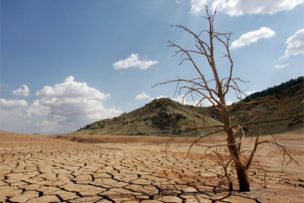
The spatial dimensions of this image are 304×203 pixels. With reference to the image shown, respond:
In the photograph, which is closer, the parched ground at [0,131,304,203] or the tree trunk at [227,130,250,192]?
the parched ground at [0,131,304,203]

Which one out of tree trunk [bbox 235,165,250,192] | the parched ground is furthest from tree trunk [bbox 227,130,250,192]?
the parched ground

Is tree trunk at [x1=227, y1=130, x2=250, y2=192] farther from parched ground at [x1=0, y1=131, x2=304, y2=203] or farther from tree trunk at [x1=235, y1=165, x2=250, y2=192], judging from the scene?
parched ground at [x1=0, y1=131, x2=304, y2=203]

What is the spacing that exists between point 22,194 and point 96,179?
112cm

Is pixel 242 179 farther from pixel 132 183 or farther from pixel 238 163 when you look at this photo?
pixel 132 183

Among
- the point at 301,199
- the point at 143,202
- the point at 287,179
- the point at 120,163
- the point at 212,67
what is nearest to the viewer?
the point at 143,202

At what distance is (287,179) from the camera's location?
5027 millimetres

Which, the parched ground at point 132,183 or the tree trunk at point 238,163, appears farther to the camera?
the tree trunk at point 238,163

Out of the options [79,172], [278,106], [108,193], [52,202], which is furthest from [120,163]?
[278,106]

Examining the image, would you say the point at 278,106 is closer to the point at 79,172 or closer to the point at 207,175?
the point at 207,175

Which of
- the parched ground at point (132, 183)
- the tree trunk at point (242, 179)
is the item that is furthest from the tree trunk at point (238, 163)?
the parched ground at point (132, 183)

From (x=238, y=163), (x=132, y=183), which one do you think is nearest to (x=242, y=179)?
(x=238, y=163)

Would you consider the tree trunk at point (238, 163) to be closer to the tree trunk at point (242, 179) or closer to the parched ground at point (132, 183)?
the tree trunk at point (242, 179)

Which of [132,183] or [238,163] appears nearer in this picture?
[238,163]

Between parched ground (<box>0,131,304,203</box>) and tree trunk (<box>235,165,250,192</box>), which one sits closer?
parched ground (<box>0,131,304,203</box>)
